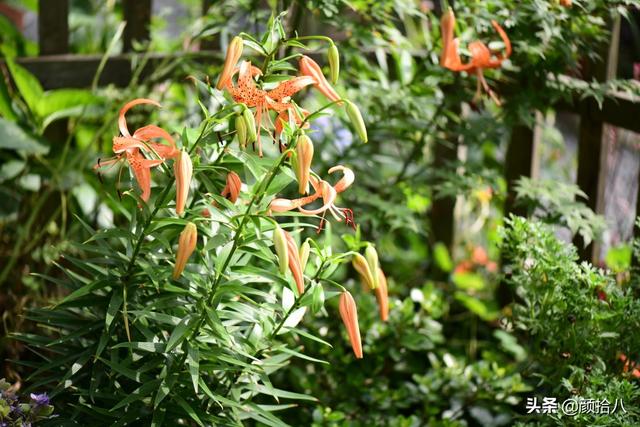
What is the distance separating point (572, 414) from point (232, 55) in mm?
872

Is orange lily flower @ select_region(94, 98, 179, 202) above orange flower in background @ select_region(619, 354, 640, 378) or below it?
above

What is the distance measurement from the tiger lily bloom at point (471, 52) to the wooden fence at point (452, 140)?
282 mm

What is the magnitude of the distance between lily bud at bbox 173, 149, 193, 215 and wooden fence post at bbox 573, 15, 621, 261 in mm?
1298

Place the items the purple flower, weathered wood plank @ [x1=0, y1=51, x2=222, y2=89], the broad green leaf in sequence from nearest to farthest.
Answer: the purple flower, the broad green leaf, weathered wood plank @ [x1=0, y1=51, x2=222, y2=89]

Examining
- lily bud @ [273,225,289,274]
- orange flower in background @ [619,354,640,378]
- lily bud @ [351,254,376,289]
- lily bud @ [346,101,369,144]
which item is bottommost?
orange flower in background @ [619,354,640,378]

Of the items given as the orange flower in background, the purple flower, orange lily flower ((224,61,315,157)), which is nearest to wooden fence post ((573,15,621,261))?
the orange flower in background

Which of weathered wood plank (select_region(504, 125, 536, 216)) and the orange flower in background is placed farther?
weathered wood plank (select_region(504, 125, 536, 216))

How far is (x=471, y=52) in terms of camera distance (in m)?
2.06

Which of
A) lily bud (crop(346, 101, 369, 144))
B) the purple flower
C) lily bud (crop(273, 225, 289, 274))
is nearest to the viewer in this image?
lily bud (crop(273, 225, 289, 274))

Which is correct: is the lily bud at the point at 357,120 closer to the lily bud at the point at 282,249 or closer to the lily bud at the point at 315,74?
the lily bud at the point at 315,74

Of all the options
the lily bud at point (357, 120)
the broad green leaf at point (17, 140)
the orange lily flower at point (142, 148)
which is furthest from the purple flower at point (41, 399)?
the broad green leaf at point (17, 140)

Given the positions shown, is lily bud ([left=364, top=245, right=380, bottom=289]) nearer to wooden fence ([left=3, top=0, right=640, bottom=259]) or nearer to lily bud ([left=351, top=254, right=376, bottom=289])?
lily bud ([left=351, top=254, right=376, bottom=289])

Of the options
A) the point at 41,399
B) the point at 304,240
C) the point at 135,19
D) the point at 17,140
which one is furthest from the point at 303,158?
the point at 135,19

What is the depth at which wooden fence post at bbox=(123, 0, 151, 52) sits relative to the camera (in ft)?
9.23
